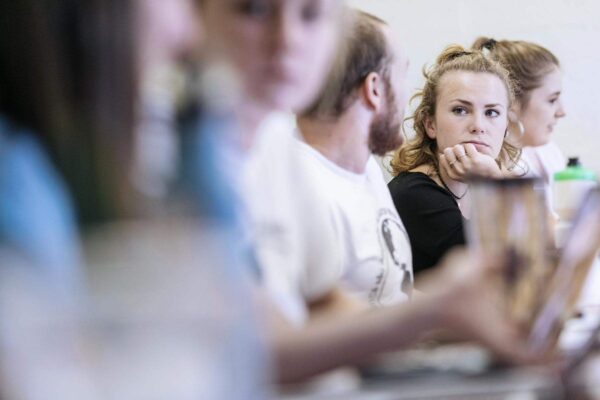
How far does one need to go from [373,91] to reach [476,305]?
0.68m

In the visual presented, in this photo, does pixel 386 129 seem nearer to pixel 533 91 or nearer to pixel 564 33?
pixel 533 91

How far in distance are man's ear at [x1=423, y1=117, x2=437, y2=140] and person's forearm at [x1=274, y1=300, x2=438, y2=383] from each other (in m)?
1.29

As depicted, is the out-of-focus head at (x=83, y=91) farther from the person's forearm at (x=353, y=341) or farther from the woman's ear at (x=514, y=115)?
the woman's ear at (x=514, y=115)

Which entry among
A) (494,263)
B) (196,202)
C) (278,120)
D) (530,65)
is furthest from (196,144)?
(530,65)

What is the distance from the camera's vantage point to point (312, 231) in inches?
39.1

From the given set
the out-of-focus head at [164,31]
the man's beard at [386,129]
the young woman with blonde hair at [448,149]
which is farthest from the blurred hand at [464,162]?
the out-of-focus head at [164,31]

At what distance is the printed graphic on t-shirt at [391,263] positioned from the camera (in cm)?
122

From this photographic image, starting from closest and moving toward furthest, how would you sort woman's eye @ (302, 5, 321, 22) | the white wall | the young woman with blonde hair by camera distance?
woman's eye @ (302, 5, 321, 22) → the young woman with blonde hair → the white wall

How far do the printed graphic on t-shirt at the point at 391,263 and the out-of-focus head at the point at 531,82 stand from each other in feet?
4.28

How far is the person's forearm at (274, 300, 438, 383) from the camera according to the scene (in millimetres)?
689

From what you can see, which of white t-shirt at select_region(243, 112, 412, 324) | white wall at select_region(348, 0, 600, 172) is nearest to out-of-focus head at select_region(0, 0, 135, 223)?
white t-shirt at select_region(243, 112, 412, 324)

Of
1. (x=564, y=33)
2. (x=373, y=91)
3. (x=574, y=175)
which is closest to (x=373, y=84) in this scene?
(x=373, y=91)

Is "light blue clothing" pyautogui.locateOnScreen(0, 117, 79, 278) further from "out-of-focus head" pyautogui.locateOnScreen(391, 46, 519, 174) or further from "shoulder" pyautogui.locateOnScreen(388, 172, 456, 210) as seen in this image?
"out-of-focus head" pyautogui.locateOnScreen(391, 46, 519, 174)

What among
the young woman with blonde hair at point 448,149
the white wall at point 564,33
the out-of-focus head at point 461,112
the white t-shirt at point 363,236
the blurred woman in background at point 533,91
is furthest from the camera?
the white wall at point 564,33
